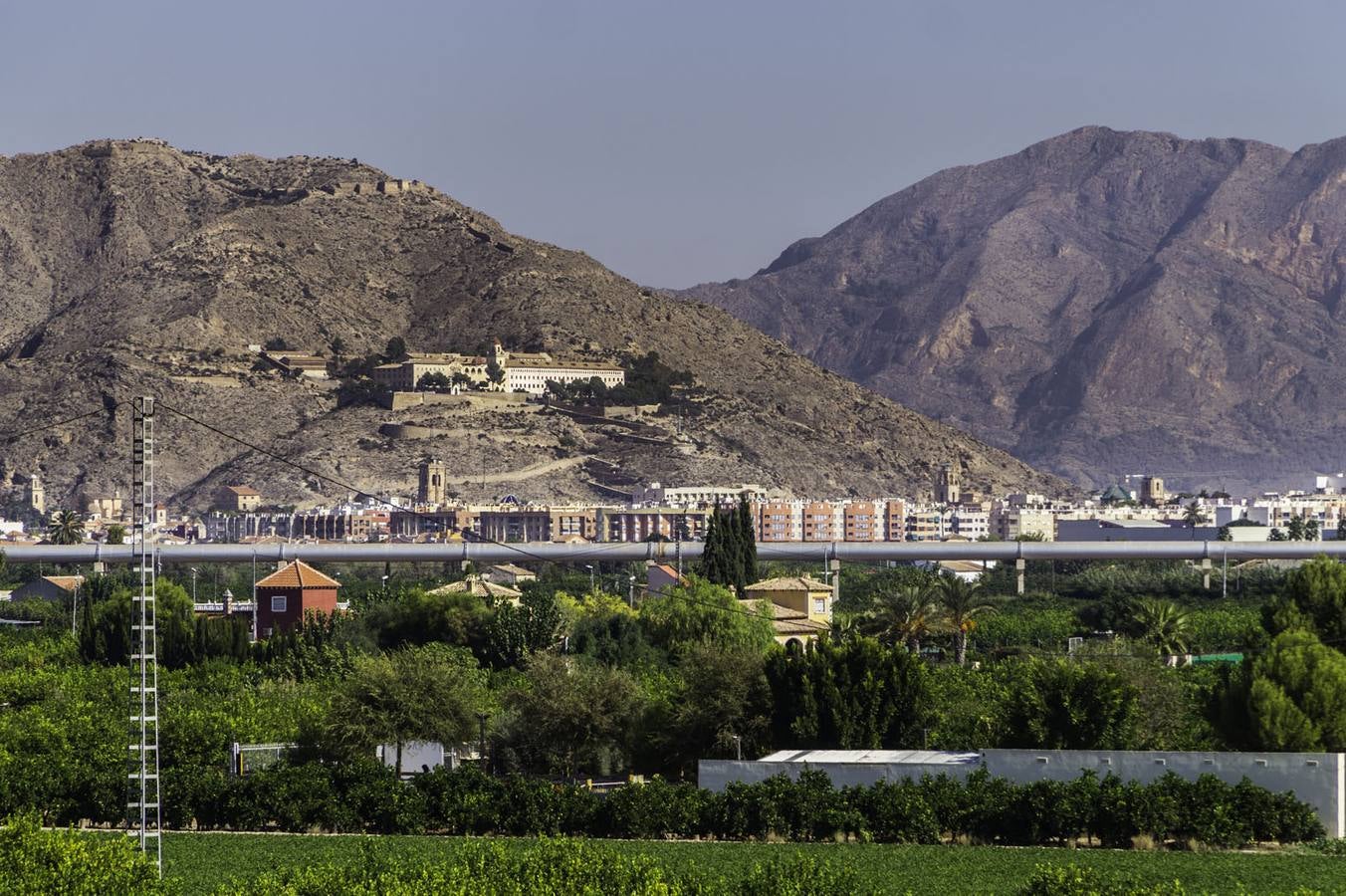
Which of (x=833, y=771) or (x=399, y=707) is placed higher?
(x=399, y=707)

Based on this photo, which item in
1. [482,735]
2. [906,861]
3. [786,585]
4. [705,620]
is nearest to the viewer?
[906,861]

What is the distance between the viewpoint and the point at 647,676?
60125 millimetres

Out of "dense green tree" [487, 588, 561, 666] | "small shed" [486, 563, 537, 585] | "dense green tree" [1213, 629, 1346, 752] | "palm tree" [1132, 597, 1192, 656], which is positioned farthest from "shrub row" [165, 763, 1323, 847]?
"small shed" [486, 563, 537, 585]

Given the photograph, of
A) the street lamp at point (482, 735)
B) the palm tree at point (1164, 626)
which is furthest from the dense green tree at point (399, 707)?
the palm tree at point (1164, 626)

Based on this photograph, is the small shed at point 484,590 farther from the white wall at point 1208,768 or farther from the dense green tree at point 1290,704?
the white wall at point 1208,768

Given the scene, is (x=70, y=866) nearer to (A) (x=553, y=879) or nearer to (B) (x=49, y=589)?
(A) (x=553, y=879)

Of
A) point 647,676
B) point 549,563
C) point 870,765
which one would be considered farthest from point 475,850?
A: point 549,563

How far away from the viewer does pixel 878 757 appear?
45.9 meters

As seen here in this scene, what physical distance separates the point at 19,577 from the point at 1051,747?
3855 inches

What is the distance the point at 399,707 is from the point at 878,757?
11332mm

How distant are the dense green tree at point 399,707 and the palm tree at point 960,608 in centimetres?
2643

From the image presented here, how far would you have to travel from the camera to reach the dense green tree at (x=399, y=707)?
4953 cm

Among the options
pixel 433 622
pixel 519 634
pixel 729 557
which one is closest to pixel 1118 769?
pixel 519 634

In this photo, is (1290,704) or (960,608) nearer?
(1290,704)
